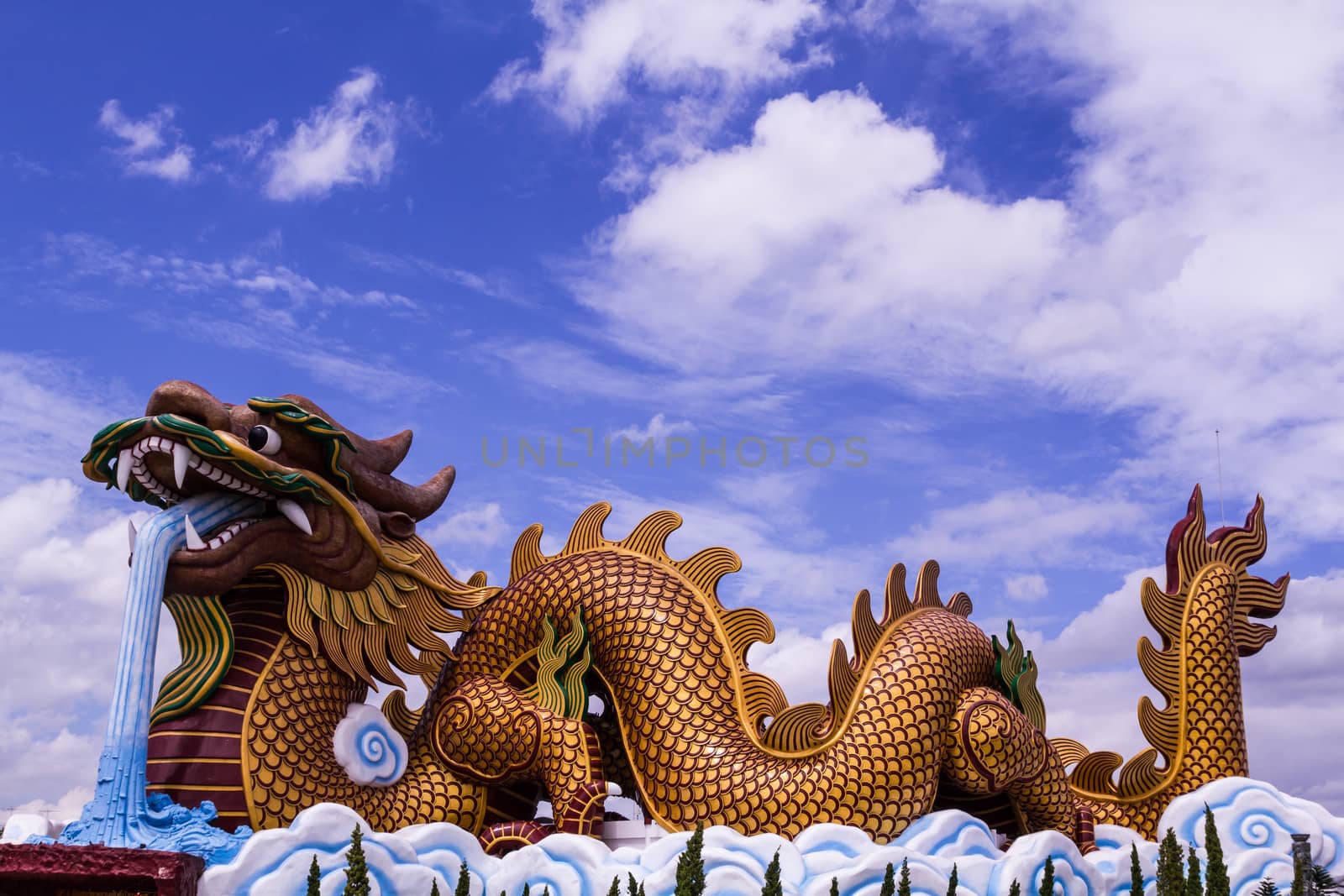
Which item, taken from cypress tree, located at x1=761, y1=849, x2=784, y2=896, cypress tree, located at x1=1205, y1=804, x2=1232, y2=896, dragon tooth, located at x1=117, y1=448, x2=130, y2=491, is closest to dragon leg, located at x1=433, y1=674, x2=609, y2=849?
cypress tree, located at x1=761, y1=849, x2=784, y2=896

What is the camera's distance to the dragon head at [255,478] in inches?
357

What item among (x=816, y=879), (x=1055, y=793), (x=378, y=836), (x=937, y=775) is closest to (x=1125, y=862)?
(x=1055, y=793)

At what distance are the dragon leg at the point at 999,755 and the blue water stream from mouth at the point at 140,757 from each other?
15.6 ft

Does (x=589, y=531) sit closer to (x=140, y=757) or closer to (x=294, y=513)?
(x=294, y=513)

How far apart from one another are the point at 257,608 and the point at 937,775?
4.85 m

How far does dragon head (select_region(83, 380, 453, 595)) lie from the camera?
9078 mm

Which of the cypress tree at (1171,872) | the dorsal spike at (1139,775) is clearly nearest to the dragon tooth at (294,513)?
the cypress tree at (1171,872)

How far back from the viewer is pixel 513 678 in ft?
33.6

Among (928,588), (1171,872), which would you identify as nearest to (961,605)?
(928,588)

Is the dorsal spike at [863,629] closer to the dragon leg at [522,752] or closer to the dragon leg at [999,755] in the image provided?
the dragon leg at [999,755]

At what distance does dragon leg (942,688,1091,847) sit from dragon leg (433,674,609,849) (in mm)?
2471

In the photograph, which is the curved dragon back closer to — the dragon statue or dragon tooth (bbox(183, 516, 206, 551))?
the dragon statue

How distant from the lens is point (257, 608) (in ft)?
31.2

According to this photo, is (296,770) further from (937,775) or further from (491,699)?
(937,775)
